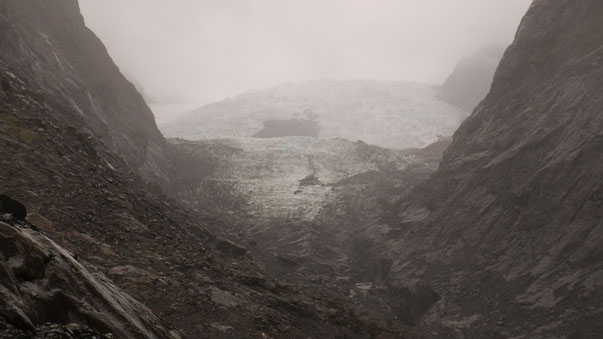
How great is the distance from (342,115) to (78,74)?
56047 mm

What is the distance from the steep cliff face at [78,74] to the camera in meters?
26.0

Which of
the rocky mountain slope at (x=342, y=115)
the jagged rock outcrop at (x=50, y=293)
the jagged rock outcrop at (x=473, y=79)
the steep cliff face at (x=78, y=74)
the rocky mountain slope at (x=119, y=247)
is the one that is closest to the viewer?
the jagged rock outcrop at (x=50, y=293)

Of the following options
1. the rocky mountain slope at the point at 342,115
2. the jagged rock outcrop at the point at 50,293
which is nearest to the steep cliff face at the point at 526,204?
the jagged rock outcrop at the point at 50,293

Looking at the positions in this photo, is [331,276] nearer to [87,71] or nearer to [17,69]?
[17,69]

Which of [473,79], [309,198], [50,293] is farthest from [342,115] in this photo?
[50,293]

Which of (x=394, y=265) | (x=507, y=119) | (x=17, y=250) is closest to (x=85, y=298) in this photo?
(x=17, y=250)

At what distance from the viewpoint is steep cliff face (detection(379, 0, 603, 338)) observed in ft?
62.2

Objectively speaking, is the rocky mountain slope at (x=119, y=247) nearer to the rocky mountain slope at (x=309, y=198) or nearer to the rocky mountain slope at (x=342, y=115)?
the rocky mountain slope at (x=309, y=198)

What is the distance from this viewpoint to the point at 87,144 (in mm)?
19344

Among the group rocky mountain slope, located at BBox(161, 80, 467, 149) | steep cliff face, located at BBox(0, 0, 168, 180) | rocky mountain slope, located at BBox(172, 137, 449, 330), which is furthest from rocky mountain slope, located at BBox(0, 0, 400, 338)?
rocky mountain slope, located at BBox(161, 80, 467, 149)

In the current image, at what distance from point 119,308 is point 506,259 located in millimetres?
19655

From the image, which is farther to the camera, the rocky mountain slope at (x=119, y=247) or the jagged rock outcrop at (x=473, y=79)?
the jagged rock outcrop at (x=473, y=79)

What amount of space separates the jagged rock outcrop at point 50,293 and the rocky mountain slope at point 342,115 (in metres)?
63.8

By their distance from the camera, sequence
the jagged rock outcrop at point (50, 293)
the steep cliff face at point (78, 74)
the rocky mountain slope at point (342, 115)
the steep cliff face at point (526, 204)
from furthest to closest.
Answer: the rocky mountain slope at point (342, 115)
the steep cliff face at point (78, 74)
the steep cliff face at point (526, 204)
the jagged rock outcrop at point (50, 293)
